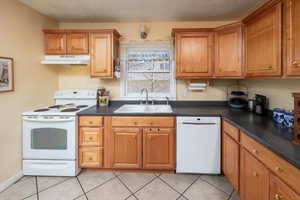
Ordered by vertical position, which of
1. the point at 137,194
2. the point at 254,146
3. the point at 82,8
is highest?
the point at 82,8

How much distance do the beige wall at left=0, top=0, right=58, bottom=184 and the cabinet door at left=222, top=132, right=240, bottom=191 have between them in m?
2.69

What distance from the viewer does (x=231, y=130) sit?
195cm

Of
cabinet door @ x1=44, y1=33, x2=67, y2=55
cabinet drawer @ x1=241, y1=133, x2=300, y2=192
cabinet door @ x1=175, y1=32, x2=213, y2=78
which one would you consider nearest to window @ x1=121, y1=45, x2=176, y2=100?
cabinet door @ x1=175, y1=32, x2=213, y2=78

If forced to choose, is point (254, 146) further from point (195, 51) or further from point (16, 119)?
point (16, 119)

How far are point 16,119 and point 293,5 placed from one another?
3216 mm

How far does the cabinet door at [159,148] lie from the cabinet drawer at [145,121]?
69mm

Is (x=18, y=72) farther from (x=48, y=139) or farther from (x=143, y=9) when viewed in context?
(x=143, y=9)

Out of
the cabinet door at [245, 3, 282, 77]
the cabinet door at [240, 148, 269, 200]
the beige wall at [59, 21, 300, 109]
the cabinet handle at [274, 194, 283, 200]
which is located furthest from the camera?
the beige wall at [59, 21, 300, 109]

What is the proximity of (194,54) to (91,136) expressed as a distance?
1947 mm

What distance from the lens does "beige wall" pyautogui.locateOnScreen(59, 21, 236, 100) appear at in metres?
2.94

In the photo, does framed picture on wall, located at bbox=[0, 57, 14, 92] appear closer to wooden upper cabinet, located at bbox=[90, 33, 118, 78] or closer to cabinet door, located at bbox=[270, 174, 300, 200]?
wooden upper cabinet, located at bbox=[90, 33, 118, 78]

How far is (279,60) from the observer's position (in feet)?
5.14

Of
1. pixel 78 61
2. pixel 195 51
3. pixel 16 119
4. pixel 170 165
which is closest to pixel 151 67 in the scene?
pixel 195 51

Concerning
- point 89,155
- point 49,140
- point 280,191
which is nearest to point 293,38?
point 280,191
